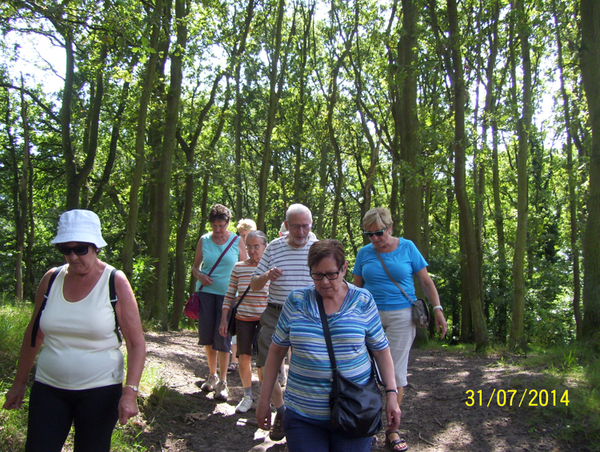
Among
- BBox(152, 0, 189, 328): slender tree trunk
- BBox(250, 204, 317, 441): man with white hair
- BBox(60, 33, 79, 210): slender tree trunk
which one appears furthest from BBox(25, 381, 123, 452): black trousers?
BBox(60, 33, 79, 210): slender tree trunk

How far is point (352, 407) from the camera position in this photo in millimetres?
2791

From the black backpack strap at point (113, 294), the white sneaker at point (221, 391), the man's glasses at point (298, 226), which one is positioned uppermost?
the man's glasses at point (298, 226)

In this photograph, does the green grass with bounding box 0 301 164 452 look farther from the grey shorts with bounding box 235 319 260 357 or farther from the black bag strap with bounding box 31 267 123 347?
the black bag strap with bounding box 31 267 123 347

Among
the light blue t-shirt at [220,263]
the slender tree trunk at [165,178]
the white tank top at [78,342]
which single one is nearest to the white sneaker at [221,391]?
the light blue t-shirt at [220,263]

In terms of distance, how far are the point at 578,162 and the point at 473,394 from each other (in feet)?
45.1

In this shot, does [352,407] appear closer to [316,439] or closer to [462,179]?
[316,439]

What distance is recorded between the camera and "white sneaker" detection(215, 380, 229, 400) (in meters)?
6.38

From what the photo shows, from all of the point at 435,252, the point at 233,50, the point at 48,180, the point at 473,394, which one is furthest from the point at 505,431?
the point at 48,180

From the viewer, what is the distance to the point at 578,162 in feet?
57.6

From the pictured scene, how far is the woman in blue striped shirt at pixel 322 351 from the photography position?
2900mm

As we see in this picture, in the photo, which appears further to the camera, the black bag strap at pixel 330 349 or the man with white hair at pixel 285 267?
the man with white hair at pixel 285 267

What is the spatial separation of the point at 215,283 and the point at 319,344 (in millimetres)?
3800

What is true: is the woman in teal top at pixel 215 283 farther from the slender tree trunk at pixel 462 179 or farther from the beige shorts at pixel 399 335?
the slender tree trunk at pixel 462 179

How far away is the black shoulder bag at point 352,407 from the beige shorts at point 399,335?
6.38ft
